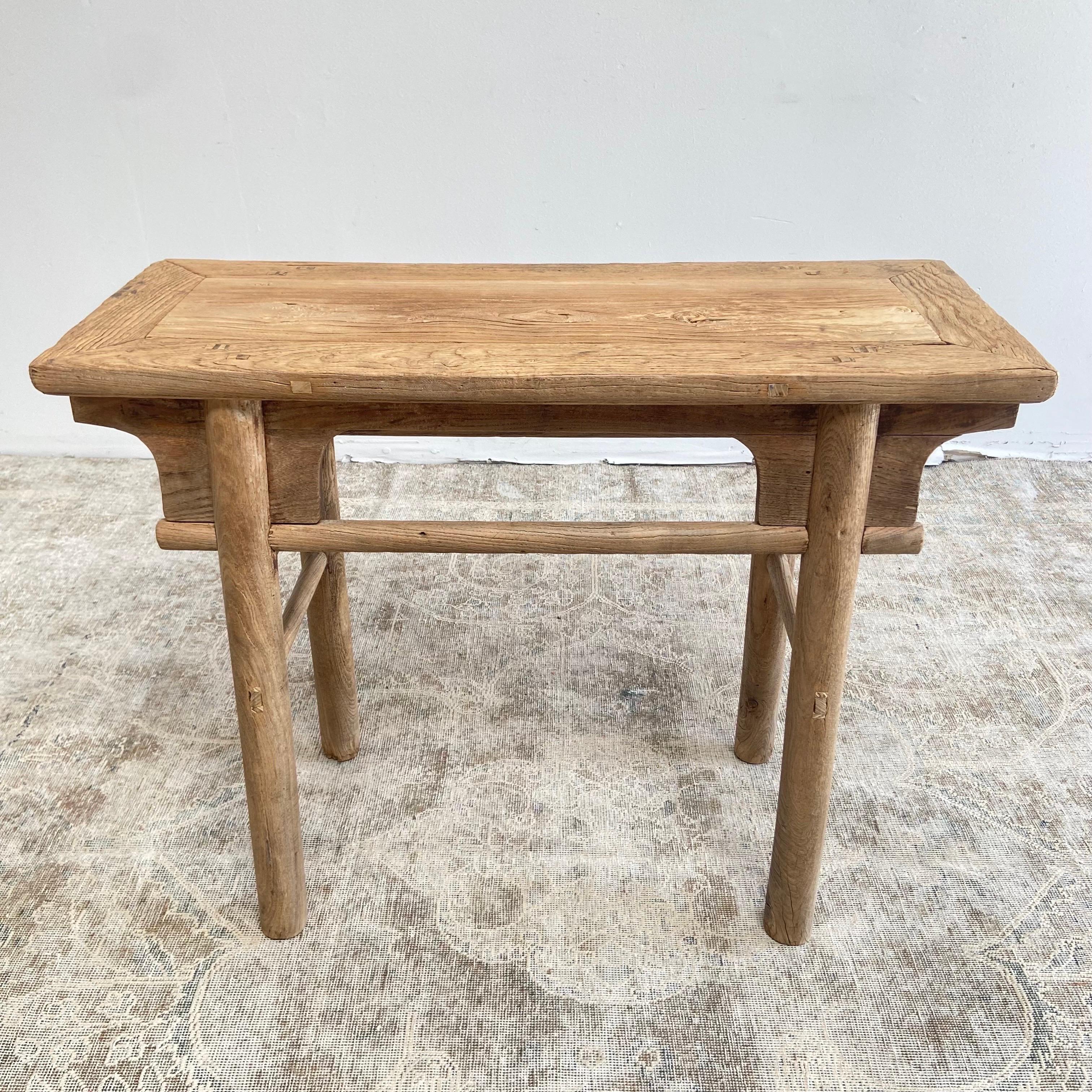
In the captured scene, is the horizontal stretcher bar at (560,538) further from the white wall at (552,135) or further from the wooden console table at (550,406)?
the white wall at (552,135)

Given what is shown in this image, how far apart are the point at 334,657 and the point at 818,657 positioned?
895mm

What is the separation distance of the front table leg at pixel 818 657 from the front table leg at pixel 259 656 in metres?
0.74

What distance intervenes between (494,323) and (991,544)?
1.89m

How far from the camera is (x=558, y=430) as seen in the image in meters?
1.43

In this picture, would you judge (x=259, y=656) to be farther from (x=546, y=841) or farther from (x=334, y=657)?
(x=546, y=841)

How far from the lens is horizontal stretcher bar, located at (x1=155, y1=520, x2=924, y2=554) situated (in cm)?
143

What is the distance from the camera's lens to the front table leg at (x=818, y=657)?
1368 millimetres

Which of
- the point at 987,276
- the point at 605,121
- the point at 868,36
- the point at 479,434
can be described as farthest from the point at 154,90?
the point at 987,276

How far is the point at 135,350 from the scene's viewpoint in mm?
1373

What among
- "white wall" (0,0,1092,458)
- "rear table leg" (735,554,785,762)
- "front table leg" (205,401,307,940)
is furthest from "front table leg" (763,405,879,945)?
"white wall" (0,0,1092,458)

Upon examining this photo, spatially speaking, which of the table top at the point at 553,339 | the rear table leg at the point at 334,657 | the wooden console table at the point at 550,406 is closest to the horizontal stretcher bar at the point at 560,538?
the wooden console table at the point at 550,406

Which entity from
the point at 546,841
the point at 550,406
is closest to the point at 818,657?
the point at 550,406

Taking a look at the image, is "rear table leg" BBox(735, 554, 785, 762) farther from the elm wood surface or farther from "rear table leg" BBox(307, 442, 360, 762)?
"rear table leg" BBox(307, 442, 360, 762)

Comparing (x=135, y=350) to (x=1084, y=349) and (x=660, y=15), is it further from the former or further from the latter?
(x=1084, y=349)
